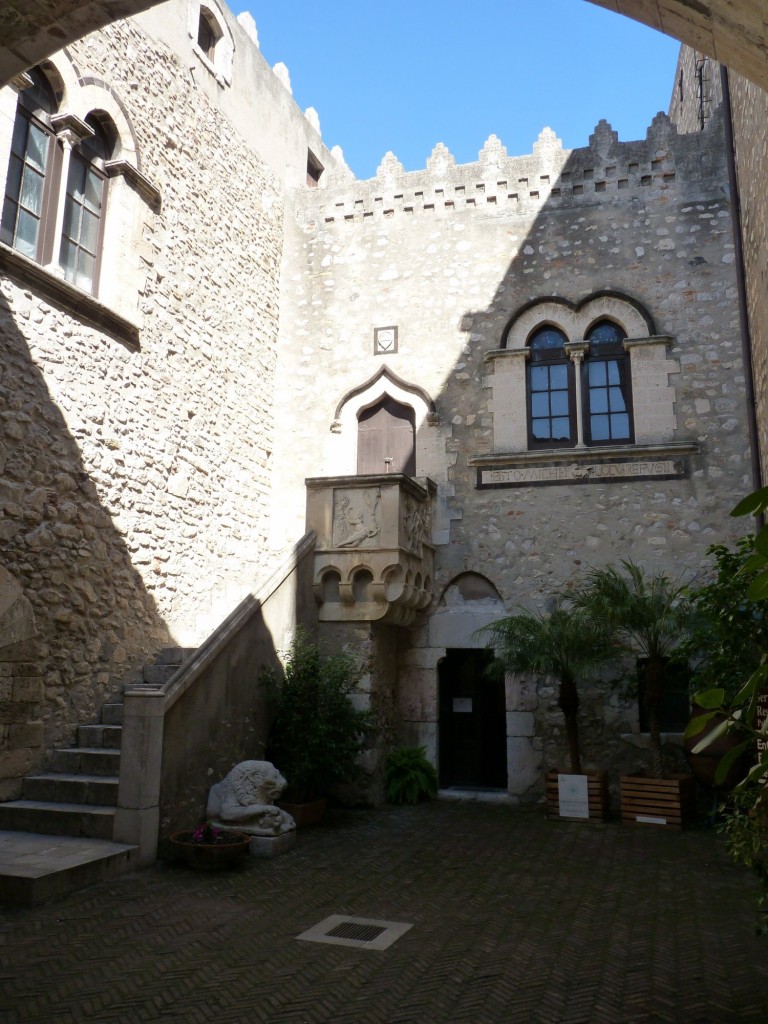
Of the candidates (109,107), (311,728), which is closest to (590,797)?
(311,728)

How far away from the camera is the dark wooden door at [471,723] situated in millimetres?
10062

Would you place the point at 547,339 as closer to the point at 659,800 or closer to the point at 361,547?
the point at 361,547

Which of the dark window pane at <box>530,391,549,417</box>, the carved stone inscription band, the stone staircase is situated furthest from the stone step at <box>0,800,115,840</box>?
the dark window pane at <box>530,391,549,417</box>

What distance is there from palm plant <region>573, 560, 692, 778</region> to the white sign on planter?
80cm

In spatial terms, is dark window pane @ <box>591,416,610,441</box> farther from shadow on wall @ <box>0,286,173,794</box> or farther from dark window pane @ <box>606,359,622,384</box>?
shadow on wall @ <box>0,286,173,794</box>

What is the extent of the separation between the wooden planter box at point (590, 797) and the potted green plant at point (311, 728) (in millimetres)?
2206

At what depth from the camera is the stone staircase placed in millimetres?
5055

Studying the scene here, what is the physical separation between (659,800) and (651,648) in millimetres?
1570

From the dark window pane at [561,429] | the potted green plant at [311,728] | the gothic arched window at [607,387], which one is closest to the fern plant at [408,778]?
the potted green plant at [311,728]

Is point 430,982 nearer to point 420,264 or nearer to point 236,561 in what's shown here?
point 236,561

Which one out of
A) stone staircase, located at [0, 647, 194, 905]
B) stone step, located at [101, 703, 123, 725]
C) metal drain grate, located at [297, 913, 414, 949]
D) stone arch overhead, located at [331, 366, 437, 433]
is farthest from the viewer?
stone arch overhead, located at [331, 366, 437, 433]

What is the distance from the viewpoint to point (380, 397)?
36.7 feet

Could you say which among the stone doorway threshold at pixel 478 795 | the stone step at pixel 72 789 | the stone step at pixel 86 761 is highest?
the stone step at pixel 86 761

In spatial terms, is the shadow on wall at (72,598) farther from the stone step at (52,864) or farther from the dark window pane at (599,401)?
the dark window pane at (599,401)
